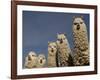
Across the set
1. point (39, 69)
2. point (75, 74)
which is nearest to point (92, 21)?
point (75, 74)

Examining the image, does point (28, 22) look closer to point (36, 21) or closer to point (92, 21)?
point (36, 21)

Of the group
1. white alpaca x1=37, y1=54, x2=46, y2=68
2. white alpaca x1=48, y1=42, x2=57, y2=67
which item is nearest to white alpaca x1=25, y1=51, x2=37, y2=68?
white alpaca x1=37, y1=54, x2=46, y2=68

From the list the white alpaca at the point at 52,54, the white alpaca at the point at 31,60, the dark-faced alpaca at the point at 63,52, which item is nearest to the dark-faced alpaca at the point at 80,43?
the dark-faced alpaca at the point at 63,52

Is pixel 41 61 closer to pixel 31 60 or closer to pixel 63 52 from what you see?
pixel 31 60

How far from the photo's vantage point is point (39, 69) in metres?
2.00

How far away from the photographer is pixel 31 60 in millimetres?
1981

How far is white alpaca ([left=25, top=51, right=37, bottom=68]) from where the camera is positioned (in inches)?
77.3

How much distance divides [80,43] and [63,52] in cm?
19

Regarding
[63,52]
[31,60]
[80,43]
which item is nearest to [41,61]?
[31,60]

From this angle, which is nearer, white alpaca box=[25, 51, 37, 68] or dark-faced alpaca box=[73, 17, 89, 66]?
white alpaca box=[25, 51, 37, 68]

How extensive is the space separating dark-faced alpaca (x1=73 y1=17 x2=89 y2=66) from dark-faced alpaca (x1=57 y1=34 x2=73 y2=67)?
61mm

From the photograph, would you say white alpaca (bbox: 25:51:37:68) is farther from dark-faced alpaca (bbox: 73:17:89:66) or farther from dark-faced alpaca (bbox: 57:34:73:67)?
dark-faced alpaca (bbox: 73:17:89:66)

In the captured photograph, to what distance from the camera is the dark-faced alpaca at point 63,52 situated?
2.07 m

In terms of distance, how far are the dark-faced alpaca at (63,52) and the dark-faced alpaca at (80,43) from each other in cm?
6
